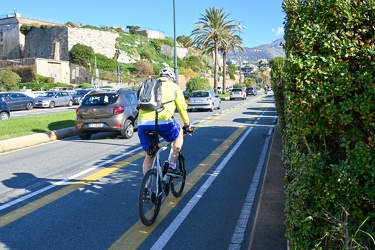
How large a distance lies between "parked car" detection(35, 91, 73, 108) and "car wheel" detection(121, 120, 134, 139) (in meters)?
23.5

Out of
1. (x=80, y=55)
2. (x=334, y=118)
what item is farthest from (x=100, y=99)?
(x=80, y=55)

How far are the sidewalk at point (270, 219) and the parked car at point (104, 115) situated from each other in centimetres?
689

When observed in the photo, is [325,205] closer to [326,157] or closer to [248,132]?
[326,157]

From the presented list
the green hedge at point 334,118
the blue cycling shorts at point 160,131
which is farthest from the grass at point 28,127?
the green hedge at point 334,118

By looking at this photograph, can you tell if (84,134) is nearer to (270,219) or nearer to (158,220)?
(158,220)

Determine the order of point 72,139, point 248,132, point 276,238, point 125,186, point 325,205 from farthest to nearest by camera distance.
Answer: point 248,132 → point 72,139 → point 125,186 → point 276,238 → point 325,205

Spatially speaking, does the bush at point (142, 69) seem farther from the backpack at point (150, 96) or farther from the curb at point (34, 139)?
the backpack at point (150, 96)

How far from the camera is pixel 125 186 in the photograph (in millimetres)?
6719

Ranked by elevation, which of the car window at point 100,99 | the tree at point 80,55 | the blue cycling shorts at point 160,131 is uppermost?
the tree at point 80,55

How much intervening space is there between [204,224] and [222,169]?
323 cm

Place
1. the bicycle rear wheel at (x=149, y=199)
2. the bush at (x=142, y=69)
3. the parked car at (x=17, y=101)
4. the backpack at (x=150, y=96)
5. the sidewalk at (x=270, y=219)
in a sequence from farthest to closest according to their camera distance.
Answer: the bush at (x=142, y=69) < the parked car at (x=17, y=101) < the backpack at (x=150, y=96) < the bicycle rear wheel at (x=149, y=199) < the sidewalk at (x=270, y=219)

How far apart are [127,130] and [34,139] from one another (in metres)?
2.90

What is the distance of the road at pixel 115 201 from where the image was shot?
4.44 m

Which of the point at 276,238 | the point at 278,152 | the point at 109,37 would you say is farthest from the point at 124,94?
the point at 109,37
